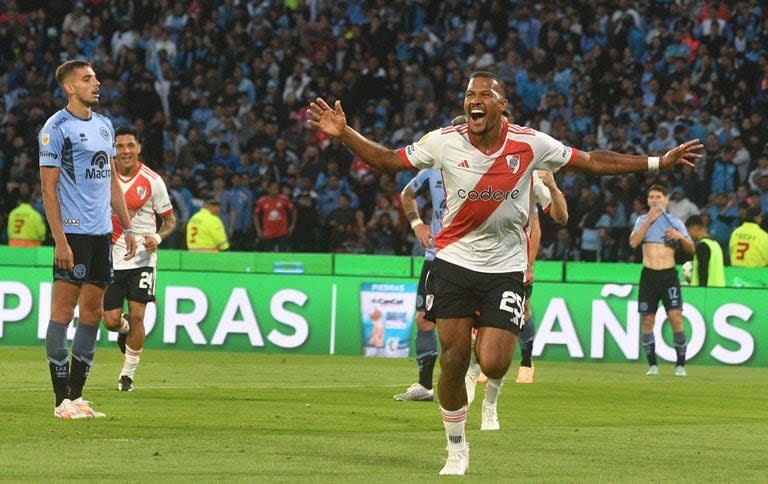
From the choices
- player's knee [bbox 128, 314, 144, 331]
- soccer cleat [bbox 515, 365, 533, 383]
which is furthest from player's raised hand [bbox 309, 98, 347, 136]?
soccer cleat [bbox 515, 365, 533, 383]

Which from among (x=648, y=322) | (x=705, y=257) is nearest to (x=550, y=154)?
(x=648, y=322)

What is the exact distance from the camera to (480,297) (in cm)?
913

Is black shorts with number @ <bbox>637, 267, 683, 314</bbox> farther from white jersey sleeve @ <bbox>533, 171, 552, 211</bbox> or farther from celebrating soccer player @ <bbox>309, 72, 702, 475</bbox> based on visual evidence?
celebrating soccer player @ <bbox>309, 72, 702, 475</bbox>

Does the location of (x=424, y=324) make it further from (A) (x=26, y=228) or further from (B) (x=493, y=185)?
(A) (x=26, y=228)

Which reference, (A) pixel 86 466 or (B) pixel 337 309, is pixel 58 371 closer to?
(A) pixel 86 466

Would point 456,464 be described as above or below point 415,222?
below

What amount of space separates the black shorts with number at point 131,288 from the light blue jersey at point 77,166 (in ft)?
11.9

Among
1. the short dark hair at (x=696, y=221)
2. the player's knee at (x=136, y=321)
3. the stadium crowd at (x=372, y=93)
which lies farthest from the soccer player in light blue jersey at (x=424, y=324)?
the stadium crowd at (x=372, y=93)

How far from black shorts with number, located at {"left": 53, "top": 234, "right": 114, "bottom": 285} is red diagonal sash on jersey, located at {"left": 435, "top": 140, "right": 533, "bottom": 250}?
10.9 ft

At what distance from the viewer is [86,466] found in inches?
347

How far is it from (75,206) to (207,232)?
43.1ft

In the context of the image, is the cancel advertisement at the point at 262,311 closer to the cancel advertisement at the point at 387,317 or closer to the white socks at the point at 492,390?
the cancel advertisement at the point at 387,317

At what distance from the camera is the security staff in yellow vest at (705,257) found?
21.5 meters

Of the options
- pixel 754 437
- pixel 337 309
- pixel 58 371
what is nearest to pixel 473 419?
pixel 754 437
